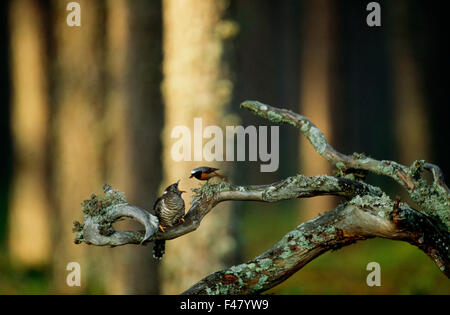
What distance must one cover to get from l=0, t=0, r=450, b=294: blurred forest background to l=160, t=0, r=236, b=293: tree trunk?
0.02m

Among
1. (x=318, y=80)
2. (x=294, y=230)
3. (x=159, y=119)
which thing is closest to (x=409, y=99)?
(x=318, y=80)

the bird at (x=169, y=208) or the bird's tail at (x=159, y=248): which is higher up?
the bird at (x=169, y=208)

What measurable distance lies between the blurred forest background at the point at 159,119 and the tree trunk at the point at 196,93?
2cm

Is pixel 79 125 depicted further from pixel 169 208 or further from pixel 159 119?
pixel 169 208

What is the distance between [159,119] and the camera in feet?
28.0

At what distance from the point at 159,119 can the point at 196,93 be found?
7.57 feet

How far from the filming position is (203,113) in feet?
20.8

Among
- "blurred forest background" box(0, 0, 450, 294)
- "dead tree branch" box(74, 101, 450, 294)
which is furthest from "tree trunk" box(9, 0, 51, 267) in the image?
"dead tree branch" box(74, 101, 450, 294)

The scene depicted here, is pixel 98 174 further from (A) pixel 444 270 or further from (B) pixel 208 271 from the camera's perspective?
(A) pixel 444 270

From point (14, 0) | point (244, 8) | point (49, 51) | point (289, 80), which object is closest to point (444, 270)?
point (49, 51)

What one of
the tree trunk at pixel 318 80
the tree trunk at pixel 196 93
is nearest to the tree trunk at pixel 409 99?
the tree trunk at pixel 318 80

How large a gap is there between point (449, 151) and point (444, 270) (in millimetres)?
13256

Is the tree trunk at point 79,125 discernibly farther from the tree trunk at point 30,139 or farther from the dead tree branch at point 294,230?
the dead tree branch at point 294,230

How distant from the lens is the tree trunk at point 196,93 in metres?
6.29
